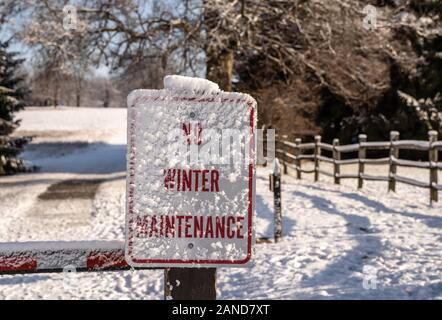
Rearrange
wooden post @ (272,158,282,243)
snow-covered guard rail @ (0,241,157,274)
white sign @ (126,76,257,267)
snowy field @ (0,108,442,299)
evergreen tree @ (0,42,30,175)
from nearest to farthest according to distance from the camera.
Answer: white sign @ (126,76,257,267) < snow-covered guard rail @ (0,241,157,274) < snowy field @ (0,108,442,299) < wooden post @ (272,158,282,243) < evergreen tree @ (0,42,30,175)

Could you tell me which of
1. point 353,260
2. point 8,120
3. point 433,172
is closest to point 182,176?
point 353,260

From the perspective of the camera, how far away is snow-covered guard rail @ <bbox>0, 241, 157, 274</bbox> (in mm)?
1758

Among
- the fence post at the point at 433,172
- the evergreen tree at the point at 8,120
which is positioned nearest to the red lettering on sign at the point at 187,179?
the fence post at the point at 433,172

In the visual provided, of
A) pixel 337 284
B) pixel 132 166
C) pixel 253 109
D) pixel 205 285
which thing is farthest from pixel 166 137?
pixel 337 284

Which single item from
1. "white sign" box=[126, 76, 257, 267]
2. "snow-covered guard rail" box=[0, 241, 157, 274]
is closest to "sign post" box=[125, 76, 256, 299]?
"white sign" box=[126, 76, 257, 267]

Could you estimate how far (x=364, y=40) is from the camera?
14.9m

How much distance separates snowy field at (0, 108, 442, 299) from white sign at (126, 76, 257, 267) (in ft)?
10.4

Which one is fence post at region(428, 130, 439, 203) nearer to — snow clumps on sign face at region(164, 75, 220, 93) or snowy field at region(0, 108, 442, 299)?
snowy field at region(0, 108, 442, 299)

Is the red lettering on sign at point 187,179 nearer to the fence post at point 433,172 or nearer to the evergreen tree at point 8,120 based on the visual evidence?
the fence post at point 433,172

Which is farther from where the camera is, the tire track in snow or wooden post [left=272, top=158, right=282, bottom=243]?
wooden post [left=272, top=158, right=282, bottom=243]

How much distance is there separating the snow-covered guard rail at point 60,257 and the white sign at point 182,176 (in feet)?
0.56

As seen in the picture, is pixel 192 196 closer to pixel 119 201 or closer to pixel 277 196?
pixel 277 196

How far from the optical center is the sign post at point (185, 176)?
163 cm

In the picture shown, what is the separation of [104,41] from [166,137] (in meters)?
14.0
